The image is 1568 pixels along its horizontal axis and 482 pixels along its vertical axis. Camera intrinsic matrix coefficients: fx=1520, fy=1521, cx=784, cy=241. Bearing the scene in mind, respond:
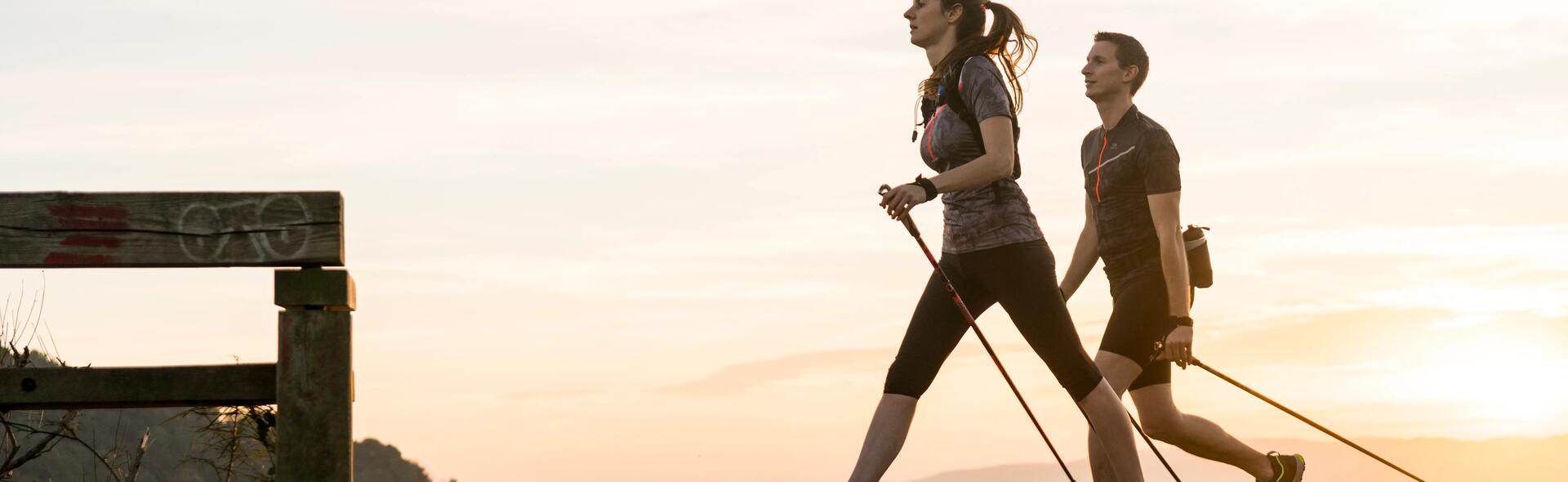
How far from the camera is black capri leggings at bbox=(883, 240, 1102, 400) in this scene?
20.1 ft

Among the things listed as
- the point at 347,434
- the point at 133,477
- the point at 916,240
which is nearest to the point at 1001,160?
the point at 916,240

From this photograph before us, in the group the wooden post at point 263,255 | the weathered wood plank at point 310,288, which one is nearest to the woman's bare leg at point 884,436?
the wooden post at point 263,255

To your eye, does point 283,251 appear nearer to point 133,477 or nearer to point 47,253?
point 47,253

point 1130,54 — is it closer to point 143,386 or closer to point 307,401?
point 307,401

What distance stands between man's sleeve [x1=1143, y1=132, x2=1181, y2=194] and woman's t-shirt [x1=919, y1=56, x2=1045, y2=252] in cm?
76

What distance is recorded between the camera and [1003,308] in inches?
247

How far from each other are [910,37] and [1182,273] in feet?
5.31

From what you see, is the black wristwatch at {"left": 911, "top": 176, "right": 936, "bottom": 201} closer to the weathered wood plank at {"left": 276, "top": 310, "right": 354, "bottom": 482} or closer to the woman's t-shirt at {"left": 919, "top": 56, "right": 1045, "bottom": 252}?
the woman's t-shirt at {"left": 919, "top": 56, "right": 1045, "bottom": 252}

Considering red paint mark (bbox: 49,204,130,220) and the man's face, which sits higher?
the man's face

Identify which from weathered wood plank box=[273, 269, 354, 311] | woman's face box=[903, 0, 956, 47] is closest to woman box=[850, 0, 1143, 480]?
woman's face box=[903, 0, 956, 47]

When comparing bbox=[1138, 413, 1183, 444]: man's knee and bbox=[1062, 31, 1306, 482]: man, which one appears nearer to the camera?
bbox=[1062, 31, 1306, 482]: man

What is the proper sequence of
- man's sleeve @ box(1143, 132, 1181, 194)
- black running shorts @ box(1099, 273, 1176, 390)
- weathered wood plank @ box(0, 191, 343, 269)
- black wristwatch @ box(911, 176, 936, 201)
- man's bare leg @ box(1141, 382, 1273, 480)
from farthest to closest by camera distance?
man's bare leg @ box(1141, 382, 1273, 480), black running shorts @ box(1099, 273, 1176, 390), man's sleeve @ box(1143, 132, 1181, 194), black wristwatch @ box(911, 176, 936, 201), weathered wood plank @ box(0, 191, 343, 269)

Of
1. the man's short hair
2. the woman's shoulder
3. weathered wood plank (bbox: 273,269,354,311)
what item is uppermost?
the man's short hair

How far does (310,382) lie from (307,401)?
64mm
